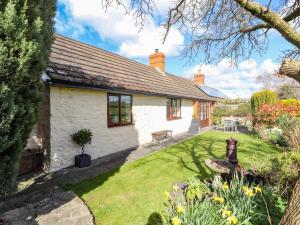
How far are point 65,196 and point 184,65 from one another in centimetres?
551

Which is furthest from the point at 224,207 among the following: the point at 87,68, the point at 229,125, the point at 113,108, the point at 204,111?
the point at 204,111

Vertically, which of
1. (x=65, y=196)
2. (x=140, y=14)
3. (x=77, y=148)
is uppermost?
(x=140, y=14)

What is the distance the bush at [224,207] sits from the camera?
3107mm

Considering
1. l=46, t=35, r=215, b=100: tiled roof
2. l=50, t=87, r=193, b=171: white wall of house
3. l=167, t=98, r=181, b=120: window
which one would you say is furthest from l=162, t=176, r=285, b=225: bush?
l=167, t=98, r=181, b=120: window

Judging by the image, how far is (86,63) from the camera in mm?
10422

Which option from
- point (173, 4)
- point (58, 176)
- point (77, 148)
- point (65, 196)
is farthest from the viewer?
point (77, 148)

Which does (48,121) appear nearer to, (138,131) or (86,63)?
(86,63)

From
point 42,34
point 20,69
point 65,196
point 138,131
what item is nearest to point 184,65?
point 42,34

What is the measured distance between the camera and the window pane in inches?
403

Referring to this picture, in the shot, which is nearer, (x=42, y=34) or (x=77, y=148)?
(x=42, y=34)

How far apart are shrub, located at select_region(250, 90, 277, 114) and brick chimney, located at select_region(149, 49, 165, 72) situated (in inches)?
359

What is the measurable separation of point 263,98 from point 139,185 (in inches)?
616

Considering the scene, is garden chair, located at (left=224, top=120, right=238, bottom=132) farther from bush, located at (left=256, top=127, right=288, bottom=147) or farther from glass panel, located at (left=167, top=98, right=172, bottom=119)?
glass panel, located at (left=167, top=98, right=172, bottom=119)

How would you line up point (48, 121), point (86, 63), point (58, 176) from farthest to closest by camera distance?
point (86, 63) < point (48, 121) < point (58, 176)
